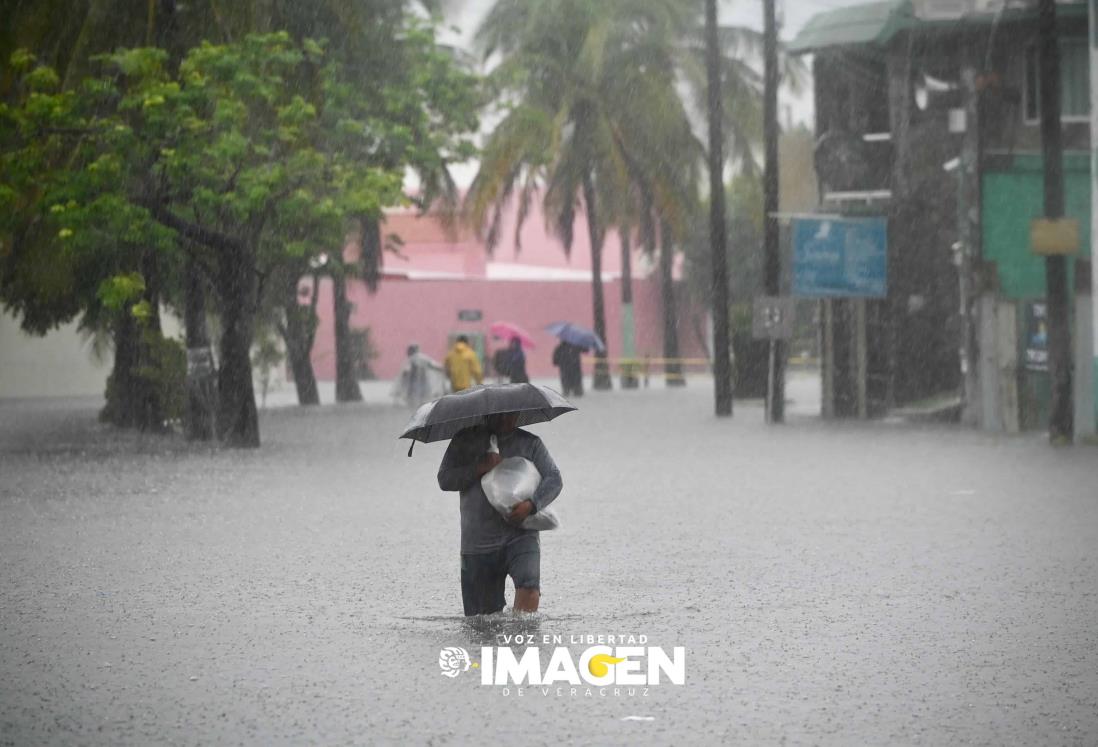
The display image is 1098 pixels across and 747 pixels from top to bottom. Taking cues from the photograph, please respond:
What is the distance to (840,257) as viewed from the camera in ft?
98.9

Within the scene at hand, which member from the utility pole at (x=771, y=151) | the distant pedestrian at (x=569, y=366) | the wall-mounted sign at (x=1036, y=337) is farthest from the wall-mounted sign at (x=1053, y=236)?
the distant pedestrian at (x=569, y=366)

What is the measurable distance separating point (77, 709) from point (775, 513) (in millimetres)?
8812

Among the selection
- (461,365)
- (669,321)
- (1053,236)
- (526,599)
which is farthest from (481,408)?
(669,321)

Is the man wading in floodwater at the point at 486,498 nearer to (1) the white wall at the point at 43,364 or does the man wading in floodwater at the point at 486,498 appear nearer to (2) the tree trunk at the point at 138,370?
(2) the tree trunk at the point at 138,370

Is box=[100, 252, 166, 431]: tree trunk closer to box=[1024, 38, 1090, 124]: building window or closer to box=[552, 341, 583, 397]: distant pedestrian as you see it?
box=[1024, 38, 1090, 124]: building window

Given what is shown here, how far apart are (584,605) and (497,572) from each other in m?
1.15

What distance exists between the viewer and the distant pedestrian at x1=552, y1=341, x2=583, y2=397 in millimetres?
46062

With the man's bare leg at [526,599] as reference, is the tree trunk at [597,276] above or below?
above

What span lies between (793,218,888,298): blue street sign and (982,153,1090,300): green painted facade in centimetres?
327

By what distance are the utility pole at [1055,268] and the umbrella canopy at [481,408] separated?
15.7 m

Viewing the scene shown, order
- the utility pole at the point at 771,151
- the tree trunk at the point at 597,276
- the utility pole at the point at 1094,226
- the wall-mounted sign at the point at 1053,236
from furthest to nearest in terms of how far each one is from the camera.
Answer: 1. the tree trunk at the point at 597,276
2. the utility pole at the point at 771,151
3. the utility pole at the point at 1094,226
4. the wall-mounted sign at the point at 1053,236

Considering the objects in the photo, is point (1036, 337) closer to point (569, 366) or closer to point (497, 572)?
point (497, 572)

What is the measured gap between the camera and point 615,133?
151 feet

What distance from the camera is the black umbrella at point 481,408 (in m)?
8.30
